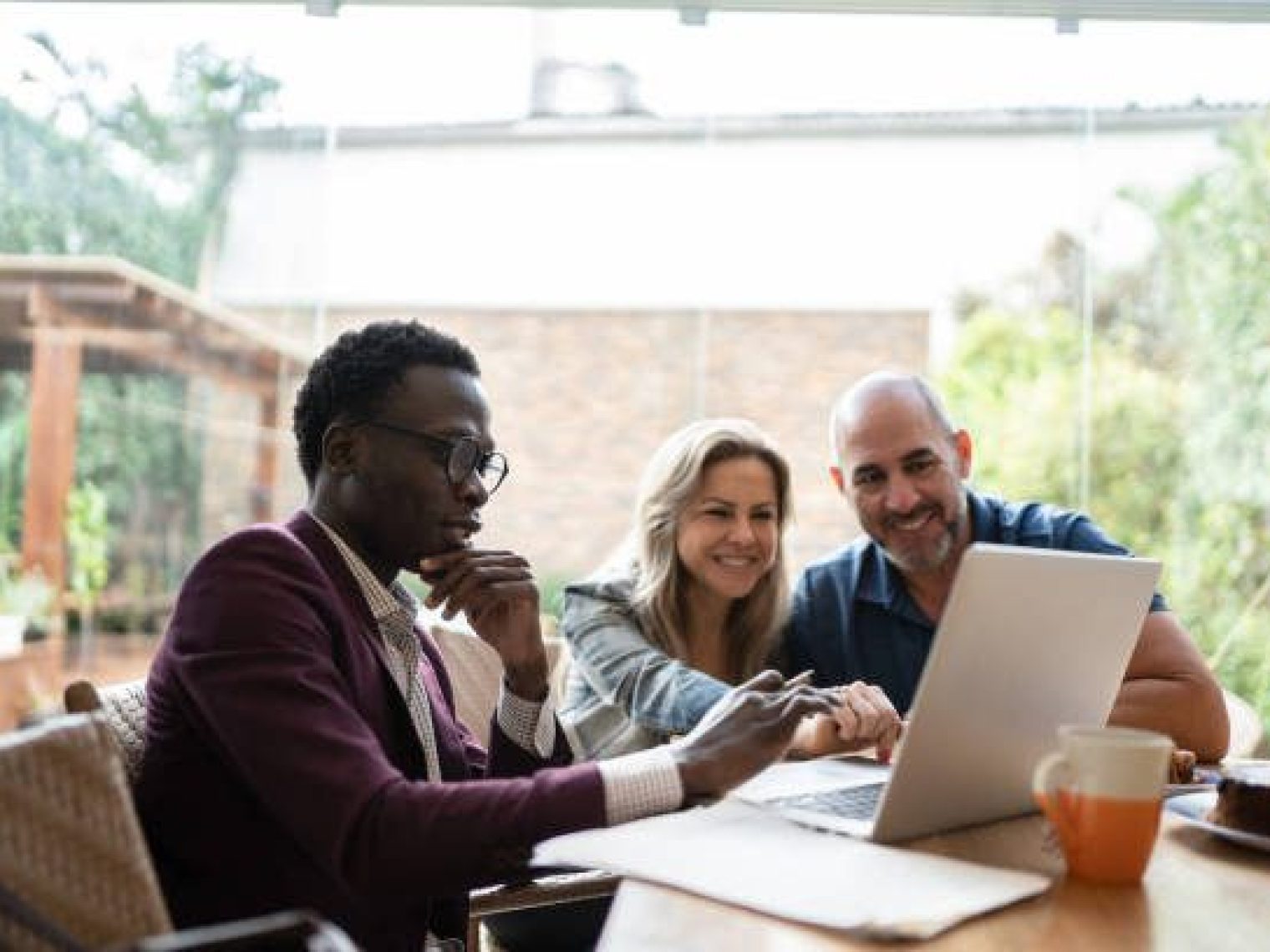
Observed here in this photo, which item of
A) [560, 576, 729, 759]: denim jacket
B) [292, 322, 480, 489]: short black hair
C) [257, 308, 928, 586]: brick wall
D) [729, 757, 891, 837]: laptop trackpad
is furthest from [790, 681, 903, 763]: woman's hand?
[257, 308, 928, 586]: brick wall

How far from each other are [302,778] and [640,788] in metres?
0.31

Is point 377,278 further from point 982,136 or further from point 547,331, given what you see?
point 982,136

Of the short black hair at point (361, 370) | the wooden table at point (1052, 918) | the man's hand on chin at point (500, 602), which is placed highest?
the short black hair at point (361, 370)

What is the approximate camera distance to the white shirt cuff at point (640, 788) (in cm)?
128

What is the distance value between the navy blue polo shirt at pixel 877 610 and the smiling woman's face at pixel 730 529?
0.41 feet

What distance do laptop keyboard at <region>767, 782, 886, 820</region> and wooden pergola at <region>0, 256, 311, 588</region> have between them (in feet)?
9.87

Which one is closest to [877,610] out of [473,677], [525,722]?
[473,677]

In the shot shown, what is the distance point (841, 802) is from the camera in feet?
4.87

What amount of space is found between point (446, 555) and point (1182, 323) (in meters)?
3.09

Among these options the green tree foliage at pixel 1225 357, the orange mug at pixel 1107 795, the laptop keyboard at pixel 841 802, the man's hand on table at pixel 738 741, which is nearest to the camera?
the orange mug at pixel 1107 795

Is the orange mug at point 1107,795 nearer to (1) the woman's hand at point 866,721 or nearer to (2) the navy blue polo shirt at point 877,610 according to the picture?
(1) the woman's hand at point 866,721

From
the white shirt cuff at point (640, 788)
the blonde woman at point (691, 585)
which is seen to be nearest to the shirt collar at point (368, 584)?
the white shirt cuff at point (640, 788)

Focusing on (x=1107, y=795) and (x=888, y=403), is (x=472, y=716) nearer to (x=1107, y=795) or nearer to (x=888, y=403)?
(x=888, y=403)

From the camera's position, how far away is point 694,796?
1331mm
